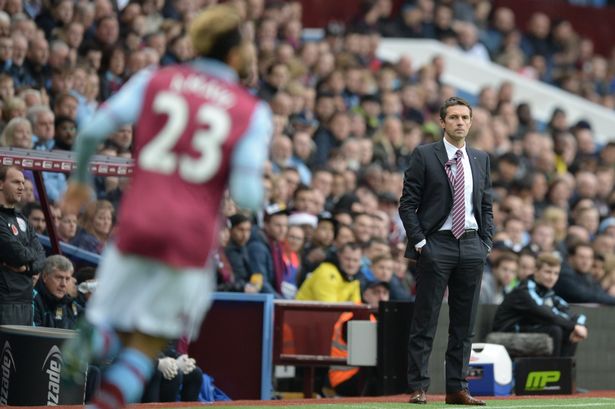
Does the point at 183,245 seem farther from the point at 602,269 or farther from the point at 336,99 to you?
the point at 336,99

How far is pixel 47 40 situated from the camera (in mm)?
14641

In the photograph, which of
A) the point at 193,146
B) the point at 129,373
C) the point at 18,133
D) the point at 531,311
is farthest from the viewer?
the point at 531,311

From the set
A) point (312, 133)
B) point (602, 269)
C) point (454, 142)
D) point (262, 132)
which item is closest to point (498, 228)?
point (602, 269)

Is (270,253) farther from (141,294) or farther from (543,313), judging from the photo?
(141,294)

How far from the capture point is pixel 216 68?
6004 millimetres

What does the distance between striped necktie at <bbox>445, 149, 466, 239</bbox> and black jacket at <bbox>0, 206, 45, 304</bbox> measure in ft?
10.2

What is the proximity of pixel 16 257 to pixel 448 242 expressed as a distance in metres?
3.16

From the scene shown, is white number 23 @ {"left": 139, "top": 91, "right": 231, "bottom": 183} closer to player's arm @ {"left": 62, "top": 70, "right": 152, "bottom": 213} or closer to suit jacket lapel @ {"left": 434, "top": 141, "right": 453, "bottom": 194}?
player's arm @ {"left": 62, "top": 70, "right": 152, "bottom": 213}

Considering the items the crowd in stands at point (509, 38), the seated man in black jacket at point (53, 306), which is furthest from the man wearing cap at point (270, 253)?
the crowd in stands at point (509, 38)

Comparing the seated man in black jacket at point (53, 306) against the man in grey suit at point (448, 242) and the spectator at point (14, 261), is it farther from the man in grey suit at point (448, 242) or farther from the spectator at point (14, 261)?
the man in grey suit at point (448, 242)

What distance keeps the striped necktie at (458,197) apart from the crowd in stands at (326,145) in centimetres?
296

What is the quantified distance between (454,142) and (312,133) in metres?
6.86

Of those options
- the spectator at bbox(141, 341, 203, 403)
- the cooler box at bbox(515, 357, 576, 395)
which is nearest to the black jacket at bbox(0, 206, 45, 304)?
the spectator at bbox(141, 341, 203, 403)

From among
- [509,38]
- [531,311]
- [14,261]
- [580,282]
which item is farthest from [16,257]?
[509,38]
